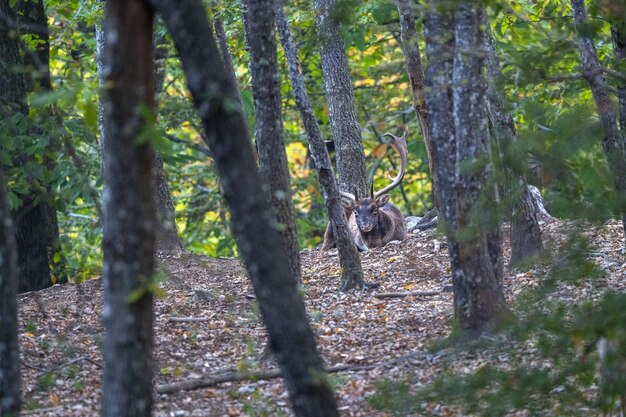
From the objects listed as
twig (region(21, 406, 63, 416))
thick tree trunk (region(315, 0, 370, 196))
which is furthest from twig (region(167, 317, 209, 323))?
thick tree trunk (region(315, 0, 370, 196))

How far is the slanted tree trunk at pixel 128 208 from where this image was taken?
502 cm

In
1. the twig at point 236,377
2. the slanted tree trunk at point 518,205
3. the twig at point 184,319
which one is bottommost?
the twig at point 236,377

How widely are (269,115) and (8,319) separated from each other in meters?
2.66

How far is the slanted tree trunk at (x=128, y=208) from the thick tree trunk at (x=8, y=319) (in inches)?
47.0

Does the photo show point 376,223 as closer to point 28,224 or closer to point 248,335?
point 28,224

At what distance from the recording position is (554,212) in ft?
17.9

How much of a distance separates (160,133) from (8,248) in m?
1.75

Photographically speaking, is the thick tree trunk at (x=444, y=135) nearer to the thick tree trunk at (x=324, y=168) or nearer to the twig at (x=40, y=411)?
the thick tree trunk at (x=324, y=168)

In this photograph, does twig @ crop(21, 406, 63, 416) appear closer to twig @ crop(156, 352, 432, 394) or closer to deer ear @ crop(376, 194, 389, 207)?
twig @ crop(156, 352, 432, 394)

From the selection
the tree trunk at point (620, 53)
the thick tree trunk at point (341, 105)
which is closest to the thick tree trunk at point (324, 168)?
the tree trunk at point (620, 53)

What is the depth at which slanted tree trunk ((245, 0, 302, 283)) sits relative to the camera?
7.28 metres

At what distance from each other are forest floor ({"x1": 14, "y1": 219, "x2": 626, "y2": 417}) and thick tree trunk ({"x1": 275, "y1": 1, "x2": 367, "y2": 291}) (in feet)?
1.05

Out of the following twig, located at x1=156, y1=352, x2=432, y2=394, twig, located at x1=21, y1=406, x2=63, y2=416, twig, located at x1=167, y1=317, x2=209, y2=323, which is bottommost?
twig, located at x1=156, y1=352, x2=432, y2=394

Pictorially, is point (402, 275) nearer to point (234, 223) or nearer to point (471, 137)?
point (471, 137)
